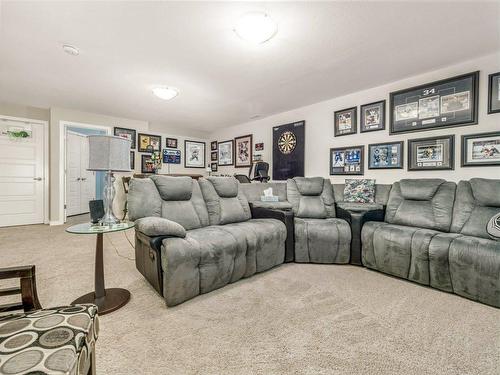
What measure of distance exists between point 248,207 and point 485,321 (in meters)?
2.34

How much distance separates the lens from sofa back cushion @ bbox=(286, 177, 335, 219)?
10.6 feet

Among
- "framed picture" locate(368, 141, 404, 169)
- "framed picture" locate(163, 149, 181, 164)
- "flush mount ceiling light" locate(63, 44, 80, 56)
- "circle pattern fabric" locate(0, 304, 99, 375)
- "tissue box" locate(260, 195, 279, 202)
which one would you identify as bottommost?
"circle pattern fabric" locate(0, 304, 99, 375)

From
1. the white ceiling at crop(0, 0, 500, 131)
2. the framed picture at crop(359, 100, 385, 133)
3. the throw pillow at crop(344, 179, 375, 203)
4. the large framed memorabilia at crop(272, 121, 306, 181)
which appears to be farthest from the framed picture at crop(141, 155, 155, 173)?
the framed picture at crop(359, 100, 385, 133)

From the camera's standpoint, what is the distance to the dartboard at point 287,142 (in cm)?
470

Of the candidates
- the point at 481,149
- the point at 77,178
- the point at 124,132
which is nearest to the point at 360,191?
the point at 481,149

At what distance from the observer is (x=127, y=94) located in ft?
12.7

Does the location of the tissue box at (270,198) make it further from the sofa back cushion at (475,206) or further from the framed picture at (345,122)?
the sofa back cushion at (475,206)

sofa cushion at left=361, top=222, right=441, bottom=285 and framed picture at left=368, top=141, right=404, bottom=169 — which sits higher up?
framed picture at left=368, top=141, right=404, bottom=169

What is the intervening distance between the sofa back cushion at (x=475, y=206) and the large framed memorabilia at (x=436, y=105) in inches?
34.1

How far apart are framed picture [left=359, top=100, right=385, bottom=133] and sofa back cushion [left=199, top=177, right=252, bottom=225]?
231 cm

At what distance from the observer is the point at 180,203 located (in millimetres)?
2482

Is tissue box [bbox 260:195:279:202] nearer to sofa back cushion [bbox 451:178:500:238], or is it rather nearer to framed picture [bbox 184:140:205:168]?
sofa back cushion [bbox 451:178:500:238]

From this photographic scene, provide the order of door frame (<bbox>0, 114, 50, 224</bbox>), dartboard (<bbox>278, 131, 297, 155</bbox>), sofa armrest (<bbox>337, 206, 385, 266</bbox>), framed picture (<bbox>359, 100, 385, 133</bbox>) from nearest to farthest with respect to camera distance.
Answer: sofa armrest (<bbox>337, 206, 385, 266</bbox>)
framed picture (<bbox>359, 100, 385, 133</bbox>)
dartboard (<bbox>278, 131, 297, 155</bbox>)
door frame (<bbox>0, 114, 50, 224</bbox>)

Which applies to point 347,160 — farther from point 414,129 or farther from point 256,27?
point 256,27
